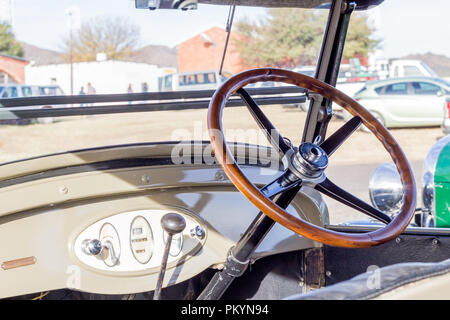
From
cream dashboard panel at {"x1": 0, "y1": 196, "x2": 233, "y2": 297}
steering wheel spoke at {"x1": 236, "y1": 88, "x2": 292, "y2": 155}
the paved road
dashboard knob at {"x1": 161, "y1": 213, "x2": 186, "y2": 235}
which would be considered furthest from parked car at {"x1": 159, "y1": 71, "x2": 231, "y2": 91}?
the paved road

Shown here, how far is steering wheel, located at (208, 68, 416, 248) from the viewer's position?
1.33m

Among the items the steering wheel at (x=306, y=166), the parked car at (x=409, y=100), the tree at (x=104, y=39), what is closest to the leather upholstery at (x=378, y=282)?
the steering wheel at (x=306, y=166)

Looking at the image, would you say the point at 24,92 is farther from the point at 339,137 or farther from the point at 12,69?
the point at 339,137

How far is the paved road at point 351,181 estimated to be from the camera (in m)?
4.32

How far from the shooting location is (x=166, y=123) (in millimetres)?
2035

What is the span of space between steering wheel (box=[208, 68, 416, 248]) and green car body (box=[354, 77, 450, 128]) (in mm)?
6929

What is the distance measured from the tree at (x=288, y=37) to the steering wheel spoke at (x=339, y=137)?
18.6 inches

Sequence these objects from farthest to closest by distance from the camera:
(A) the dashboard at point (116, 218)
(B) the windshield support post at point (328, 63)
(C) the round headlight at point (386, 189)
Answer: (C) the round headlight at point (386, 189)
(B) the windshield support post at point (328, 63)
(A) the dashboard at point (116, 218)

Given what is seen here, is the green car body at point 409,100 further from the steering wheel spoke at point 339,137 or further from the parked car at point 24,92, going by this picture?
the parked car at point 24,92

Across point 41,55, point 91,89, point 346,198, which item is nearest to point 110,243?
point 91,89

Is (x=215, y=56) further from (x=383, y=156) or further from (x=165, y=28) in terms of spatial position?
(x=383, y=156)

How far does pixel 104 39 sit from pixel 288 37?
86 centimetres

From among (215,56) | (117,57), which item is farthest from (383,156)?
(117,57)
